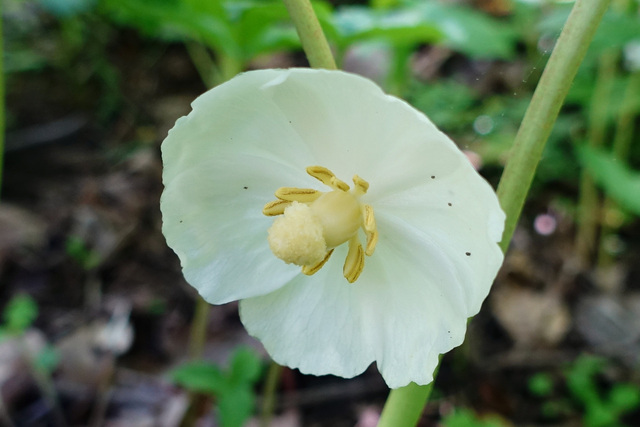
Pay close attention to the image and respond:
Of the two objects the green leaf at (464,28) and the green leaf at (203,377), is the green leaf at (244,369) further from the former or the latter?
the green leaf at (464,28)

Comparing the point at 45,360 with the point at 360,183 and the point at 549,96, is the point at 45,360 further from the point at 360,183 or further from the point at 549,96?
the point at 549,96

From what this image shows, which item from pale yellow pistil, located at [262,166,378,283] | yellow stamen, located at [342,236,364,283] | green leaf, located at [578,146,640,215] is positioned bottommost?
green leaf, located at [578,146,640,215]

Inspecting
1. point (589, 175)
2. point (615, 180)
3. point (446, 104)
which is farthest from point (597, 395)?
point (446, 104)

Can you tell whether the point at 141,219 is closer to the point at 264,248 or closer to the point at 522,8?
the point at 264,248

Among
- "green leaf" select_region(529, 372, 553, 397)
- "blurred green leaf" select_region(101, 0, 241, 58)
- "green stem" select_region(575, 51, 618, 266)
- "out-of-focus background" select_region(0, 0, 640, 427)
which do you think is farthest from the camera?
"green stem" select_region(575, 51, 618, 266)

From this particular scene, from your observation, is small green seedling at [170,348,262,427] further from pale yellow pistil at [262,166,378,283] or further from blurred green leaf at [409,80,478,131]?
blurred green leaf at [409,80,478,131]

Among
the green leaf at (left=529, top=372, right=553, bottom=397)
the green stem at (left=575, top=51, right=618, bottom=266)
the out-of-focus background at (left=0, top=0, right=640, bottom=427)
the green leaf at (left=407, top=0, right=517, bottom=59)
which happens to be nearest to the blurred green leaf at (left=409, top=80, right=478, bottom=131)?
the out-of-focus background at (left=0, top=0, right=640, bottom=427)

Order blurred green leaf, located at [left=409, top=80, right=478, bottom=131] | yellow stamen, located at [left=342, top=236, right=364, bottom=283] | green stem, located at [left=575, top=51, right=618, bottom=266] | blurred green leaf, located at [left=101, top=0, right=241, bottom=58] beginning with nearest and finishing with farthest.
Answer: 1. yellow stamen, located at [left=342, top=236, right=364, bottom=283]
2. blurred green leaf, located at [left=101, top=0, right=241, bottom=58]
3. green stem, located at [left=575, top=51, right=618, bottom=266]
4. blurred green leaf, located at [left=409, top=80, right=478, bottom=131]

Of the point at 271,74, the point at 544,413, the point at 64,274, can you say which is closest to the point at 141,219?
the point at 64,274
